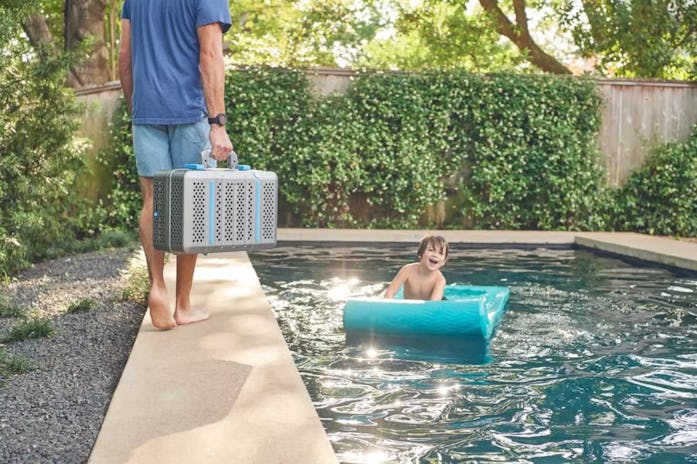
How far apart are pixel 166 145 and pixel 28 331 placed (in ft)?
4.00

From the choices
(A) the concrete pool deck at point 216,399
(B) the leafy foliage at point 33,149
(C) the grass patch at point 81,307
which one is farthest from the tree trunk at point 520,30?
(C) the grass patch at point 81,307

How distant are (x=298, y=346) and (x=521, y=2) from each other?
41.6 ft

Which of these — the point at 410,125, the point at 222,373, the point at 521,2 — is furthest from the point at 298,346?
the point at 521,2

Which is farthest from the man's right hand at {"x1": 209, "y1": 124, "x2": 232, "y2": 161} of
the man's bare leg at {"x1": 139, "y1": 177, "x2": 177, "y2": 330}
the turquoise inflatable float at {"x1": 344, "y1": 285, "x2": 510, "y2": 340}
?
the turquoise inflatable float at {"x1": 344, "y1": 285, "x2": 510, "y2": 340}

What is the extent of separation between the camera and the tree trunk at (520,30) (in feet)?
53.4

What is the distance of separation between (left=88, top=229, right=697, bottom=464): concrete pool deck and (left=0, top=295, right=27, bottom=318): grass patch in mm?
877

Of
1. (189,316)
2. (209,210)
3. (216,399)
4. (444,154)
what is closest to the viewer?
(216,399)

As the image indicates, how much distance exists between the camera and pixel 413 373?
4.44 metres

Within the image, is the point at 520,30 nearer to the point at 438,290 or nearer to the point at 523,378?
the point at 438,290

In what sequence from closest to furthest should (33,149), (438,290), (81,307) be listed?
(81,307), (438,290), (33,149)

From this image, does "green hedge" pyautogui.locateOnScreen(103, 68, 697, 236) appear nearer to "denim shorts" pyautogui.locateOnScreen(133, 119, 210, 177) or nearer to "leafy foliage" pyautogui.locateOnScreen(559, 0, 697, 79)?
"leafy foliage" pyautogui.locateOnScreen(559, 0, 697, 79)

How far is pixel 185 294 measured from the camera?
454cm

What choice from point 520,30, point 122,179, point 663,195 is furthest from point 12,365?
point 520,30

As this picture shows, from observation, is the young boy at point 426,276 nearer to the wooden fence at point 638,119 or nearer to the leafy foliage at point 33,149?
the leafy foliage at point 33,149
